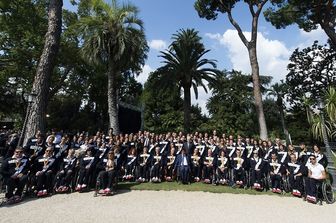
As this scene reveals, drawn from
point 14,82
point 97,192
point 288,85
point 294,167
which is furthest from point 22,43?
point 288,85

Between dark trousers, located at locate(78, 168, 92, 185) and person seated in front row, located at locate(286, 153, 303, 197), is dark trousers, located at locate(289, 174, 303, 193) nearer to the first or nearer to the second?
person seated in front row, located at locate(286, 153, 303, 197)

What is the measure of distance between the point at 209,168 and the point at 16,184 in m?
6.92

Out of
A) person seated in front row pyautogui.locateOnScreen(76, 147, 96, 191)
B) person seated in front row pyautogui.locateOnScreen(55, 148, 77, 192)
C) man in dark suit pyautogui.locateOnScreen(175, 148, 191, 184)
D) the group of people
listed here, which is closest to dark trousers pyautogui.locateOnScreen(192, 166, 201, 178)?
the group of people

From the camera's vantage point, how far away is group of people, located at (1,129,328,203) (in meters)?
10.1

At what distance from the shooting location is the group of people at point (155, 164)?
33.2 feet

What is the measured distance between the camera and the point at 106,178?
10.3 m

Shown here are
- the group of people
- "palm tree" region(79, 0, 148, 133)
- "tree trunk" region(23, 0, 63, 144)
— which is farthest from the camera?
"palm tree" region(79, 0, 148, 133)

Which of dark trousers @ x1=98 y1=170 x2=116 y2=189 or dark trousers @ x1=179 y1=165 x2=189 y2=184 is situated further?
dark trousers @ x1=179 y1=165 x2=189 y2=184

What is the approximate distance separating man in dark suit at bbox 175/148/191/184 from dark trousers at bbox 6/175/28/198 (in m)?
5.50

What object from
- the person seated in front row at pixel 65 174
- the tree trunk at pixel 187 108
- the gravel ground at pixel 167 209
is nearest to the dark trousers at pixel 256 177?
the gravel ground at pixel 167 209

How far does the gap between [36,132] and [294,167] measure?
10.2 m

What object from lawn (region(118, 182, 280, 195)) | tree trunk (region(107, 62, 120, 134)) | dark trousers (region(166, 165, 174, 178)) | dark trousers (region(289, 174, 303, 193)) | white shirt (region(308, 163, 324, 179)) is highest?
tree trunk (region(107, 62, 120, 134))

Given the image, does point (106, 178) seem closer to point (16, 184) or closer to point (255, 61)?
point (16, 184)

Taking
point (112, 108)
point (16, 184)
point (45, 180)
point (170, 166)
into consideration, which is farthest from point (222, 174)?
point (112, 108)
